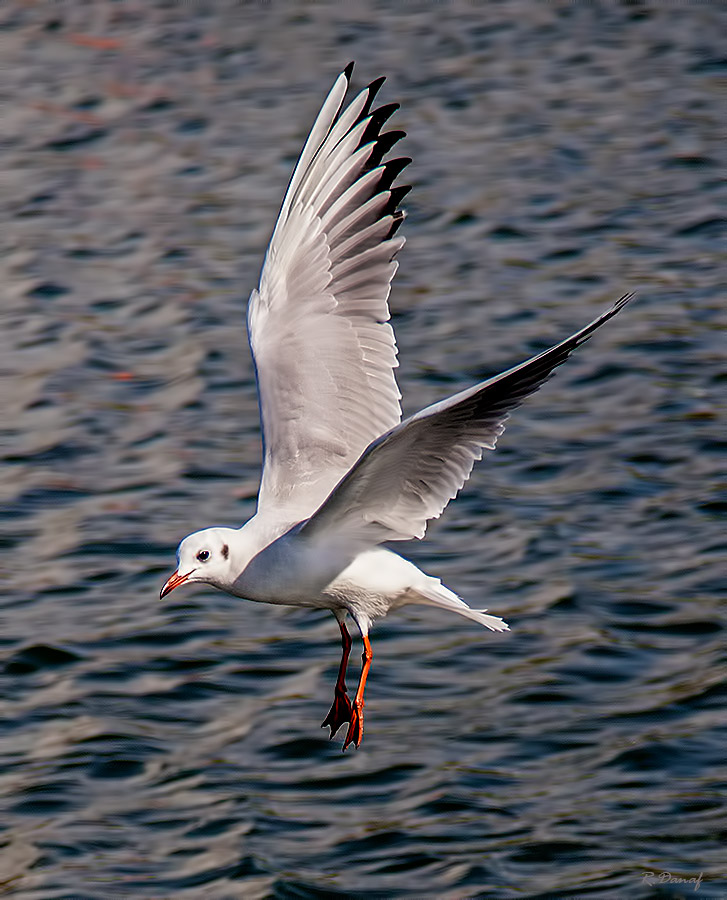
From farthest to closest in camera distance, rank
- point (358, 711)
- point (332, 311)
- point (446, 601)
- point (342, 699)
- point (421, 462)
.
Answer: point (332, 311) < point (342, 699) < point (358, 711) < point (446, 601) < point (421, 462)

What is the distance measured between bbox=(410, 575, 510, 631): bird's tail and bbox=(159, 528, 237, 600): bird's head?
709 millimetres

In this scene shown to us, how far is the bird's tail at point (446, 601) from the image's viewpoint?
6.71 meters

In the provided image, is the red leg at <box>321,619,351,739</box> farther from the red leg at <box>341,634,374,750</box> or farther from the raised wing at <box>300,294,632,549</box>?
the raised wing at <box>300,294,632,549</box>

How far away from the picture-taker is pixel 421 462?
6527 millimetres

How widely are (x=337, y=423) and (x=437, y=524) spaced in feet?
9.50

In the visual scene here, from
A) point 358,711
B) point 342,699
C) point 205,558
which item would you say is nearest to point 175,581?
point 205,558

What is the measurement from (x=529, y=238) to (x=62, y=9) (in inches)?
293

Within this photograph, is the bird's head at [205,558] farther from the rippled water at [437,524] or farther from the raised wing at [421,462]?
the rippled water at [437,524]

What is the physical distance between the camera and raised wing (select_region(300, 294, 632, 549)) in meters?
5.96

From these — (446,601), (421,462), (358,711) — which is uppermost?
(421,462)

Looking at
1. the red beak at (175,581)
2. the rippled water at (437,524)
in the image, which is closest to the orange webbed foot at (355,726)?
the red beak at (175,581)

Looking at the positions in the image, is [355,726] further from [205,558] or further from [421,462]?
[421,462]

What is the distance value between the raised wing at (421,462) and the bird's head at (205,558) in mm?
307

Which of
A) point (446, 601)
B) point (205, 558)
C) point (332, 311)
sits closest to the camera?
point (205, 558)
